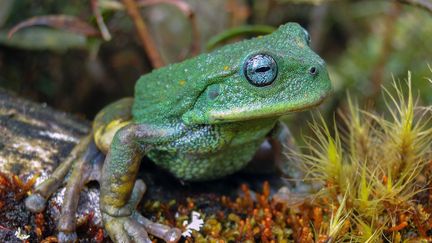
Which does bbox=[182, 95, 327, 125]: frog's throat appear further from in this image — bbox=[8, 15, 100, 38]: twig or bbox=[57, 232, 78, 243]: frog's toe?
bbox=[8, 15, 100, 38]: twig

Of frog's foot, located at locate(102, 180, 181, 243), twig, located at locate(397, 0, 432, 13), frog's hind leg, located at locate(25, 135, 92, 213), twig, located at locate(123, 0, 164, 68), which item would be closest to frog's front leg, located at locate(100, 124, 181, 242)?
frog's foot, located at locate(102, 180, 181, 243)

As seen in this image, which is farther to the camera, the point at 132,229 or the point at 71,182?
the point at 71,182

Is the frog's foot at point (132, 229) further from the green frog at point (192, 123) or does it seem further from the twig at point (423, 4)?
the twig at point (423, 4)

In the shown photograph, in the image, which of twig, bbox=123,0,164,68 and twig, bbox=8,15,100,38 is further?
twig, bbox=123,0,164,68

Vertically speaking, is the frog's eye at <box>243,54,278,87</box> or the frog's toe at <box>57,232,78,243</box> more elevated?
the frog's eye at <box>243,54,278,87</box>

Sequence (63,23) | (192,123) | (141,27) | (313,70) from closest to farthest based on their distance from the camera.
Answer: (313,70)
(192,123)
(63,23)
(141,27)

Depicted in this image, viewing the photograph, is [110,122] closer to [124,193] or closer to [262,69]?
[124,193]

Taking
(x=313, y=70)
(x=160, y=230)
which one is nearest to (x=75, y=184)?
(x=160, y=230)

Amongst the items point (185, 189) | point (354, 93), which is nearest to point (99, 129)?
point (185, 189)

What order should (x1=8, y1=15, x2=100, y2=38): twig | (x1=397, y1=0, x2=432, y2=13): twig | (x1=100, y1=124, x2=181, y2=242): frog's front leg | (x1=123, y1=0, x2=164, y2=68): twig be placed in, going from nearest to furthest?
1. (x1=100, y1=124, x2=181, y2=242): frog's front leg
2. (x1=397, y1=0, x2=432, y2=13): twig
3. (x1=8, y1=15, x2=100, y2=38): twig
4. (x1=123, y1=0, x2=164, y2=68): twig
